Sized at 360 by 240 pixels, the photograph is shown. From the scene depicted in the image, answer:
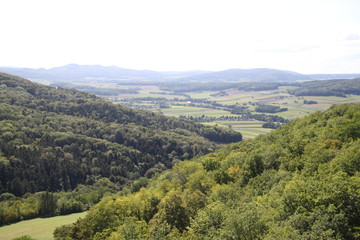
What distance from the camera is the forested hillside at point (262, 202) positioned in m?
28.2

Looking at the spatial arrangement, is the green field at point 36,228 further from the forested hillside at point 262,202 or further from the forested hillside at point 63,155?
the forested hillside at point 63,155

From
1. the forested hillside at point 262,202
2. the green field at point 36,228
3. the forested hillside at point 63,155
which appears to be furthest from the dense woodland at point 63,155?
the forested hillside at point 262,202

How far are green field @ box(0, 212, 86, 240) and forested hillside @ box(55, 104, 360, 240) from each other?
1100 cm

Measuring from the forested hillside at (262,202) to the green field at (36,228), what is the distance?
1100 cm

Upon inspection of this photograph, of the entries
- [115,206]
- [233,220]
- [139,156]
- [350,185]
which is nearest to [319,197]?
[350,185]

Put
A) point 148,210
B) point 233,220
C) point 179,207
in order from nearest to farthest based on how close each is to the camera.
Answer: point 233,220 < point 179,207 < point 148,210

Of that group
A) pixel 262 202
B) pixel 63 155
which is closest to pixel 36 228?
pixel 262 202

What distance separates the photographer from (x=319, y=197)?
96.1ft

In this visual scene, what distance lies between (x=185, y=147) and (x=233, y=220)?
16509 cm

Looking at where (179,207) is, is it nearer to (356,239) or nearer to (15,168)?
(356,239)

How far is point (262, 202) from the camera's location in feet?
131

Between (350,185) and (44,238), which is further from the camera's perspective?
(44,238)

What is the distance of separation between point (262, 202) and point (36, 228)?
56945 mm

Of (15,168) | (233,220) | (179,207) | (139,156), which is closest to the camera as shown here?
(233,220)
